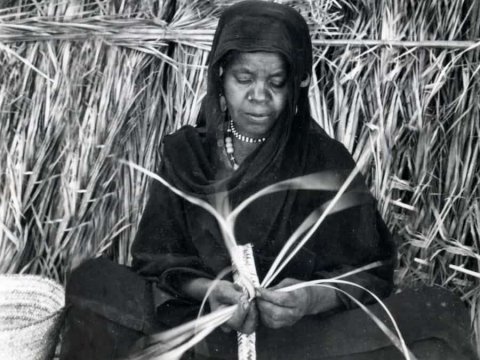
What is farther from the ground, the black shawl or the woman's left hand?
the black shawl

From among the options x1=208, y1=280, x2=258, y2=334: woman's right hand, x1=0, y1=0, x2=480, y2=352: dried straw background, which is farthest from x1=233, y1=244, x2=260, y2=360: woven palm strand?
x1=0, y1=0, x2=480, y2=352: dried straw background

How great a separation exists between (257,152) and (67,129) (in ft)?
2.39

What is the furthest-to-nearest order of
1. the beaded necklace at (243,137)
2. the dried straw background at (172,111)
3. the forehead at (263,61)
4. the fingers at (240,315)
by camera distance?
1. the dried straw background at (172,111)
2. the beaded necklace at (243,137)
3. the forehead at (263,61)
4. the fingers at (240,315)

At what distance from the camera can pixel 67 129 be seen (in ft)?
7.13

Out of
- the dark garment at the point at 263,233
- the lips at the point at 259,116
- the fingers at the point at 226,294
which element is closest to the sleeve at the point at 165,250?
the dark garment at the point at 263,233

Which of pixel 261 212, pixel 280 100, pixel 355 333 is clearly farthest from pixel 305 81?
pixel 355 333

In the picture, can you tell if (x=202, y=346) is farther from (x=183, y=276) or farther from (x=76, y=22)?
(x=76, y=22)

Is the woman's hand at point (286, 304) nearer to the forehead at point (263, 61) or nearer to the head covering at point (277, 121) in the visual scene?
the head covering at point (277, 121)

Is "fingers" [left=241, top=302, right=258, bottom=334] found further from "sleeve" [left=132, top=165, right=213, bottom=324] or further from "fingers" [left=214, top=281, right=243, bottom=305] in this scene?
"sleeve" [left=132, top=165, right=213, bottom=324]

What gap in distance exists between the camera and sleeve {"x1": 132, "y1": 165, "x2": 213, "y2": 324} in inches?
69.7

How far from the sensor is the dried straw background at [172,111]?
2.00m

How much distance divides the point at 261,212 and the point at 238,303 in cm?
28

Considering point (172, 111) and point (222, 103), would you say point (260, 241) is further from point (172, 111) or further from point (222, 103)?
point (172, 111)

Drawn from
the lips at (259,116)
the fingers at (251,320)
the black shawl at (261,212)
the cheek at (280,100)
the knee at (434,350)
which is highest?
the cheek at (280,100)
